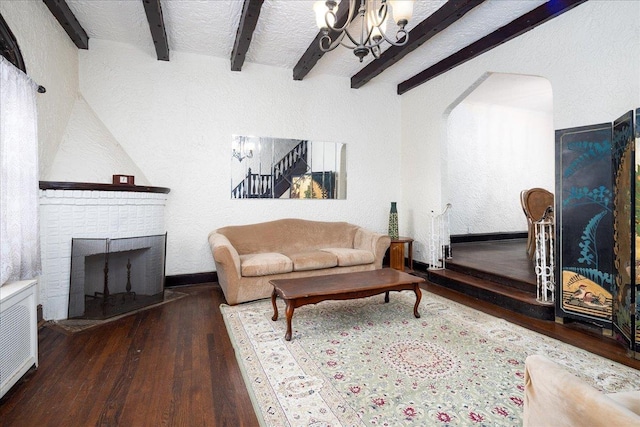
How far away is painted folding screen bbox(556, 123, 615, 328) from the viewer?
2.56 meters

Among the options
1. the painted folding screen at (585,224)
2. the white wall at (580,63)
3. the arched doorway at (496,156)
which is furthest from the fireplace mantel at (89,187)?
the arched doorway at (496,156)

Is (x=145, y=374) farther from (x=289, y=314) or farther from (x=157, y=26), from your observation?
(x=157, y=26)

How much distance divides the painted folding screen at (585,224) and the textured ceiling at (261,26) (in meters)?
1.55

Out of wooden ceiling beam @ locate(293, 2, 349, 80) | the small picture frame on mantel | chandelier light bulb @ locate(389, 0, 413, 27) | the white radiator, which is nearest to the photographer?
the white radiator

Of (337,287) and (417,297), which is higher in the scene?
(337,287)

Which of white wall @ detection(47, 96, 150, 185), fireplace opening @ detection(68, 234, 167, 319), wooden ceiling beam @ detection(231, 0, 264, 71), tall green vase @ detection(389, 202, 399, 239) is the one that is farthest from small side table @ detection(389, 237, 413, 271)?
white wall @ detection(47, 96, 150, 185)

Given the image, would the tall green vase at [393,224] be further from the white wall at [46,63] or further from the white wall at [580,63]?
the white wall at [46,63]

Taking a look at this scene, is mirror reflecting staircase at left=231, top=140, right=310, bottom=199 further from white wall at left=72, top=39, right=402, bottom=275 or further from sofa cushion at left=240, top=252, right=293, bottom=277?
sofa cushion at left=240, top=252, right=293, bottom=277

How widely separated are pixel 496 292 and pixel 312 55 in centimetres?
350

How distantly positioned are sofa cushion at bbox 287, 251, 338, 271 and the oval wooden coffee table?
722mm

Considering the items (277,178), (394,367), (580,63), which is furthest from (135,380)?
(580,63)

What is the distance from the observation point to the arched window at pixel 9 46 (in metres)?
2.38

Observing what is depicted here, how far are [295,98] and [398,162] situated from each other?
6.67ft

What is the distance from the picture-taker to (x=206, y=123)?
14.3 ft
